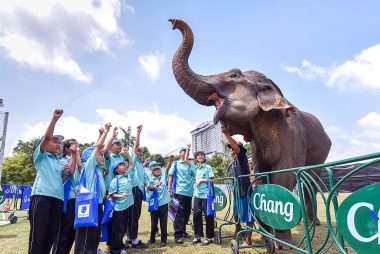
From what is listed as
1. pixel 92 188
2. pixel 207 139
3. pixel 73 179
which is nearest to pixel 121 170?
pixel 73 179

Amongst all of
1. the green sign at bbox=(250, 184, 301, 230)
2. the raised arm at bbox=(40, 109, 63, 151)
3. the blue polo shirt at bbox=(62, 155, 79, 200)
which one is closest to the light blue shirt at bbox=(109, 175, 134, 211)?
the blue polo shirt at bbox=(62, 155, 79, 200)

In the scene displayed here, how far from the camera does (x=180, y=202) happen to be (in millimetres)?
6094

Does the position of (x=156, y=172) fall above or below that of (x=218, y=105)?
below

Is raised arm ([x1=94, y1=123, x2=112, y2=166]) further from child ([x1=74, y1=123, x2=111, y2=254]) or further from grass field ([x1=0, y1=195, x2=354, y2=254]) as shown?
grass field ([x1=0, y1=195, x2=354, y2=254])

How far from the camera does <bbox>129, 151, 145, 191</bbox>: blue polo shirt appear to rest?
6.02 m

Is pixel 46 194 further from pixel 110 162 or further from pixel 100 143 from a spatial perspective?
pixel 110 162

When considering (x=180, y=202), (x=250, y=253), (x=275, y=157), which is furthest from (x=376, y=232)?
(x=180, y=202)

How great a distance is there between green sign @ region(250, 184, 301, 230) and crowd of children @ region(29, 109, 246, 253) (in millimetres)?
1575

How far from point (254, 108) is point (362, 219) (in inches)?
110

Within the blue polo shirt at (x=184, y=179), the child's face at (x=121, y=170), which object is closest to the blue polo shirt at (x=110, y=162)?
the child's face at (x=121, y=170)

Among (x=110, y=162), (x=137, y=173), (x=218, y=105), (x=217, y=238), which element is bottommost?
(x=217, y=238)

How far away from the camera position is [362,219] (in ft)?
6.05

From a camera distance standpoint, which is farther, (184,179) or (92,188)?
(184,179)

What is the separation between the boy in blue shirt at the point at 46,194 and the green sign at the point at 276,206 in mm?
2594
